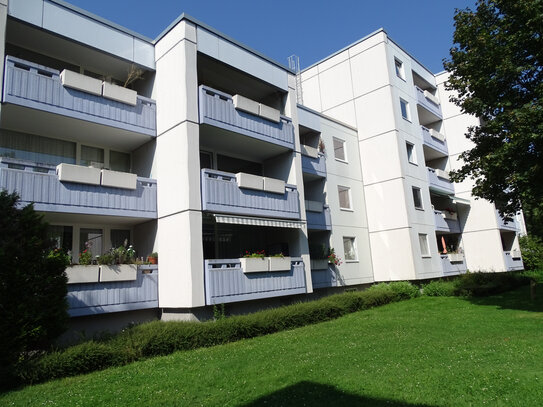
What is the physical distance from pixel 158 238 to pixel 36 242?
17.6 ft

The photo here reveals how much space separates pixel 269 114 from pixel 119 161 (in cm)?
657

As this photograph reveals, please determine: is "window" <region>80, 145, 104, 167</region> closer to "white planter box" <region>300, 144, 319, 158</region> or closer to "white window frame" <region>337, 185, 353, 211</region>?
"white planter box" <region>300, 144, 319, 158</region>

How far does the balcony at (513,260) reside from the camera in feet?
97.4

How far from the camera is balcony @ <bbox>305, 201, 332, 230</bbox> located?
69.0 feet

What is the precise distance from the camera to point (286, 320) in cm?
1495

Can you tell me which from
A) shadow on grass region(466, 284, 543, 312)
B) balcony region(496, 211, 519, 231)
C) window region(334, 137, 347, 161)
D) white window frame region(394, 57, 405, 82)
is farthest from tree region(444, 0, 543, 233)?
balcony region(496, 211, 519, 231)

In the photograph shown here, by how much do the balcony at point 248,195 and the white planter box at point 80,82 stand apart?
4.56 meters

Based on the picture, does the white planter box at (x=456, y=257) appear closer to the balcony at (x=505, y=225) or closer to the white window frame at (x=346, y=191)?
the balcony at (x=505, y=225)

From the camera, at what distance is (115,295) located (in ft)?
44.2

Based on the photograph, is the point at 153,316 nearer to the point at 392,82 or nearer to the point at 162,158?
the point at 162,158

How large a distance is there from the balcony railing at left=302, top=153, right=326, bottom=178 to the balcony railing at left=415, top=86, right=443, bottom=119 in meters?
10.2

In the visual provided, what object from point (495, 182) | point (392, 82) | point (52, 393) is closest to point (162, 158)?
point (52, 393)

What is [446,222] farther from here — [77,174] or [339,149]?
[77,174]

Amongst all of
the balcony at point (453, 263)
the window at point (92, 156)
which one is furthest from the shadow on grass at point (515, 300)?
the window at point (92, 156)
